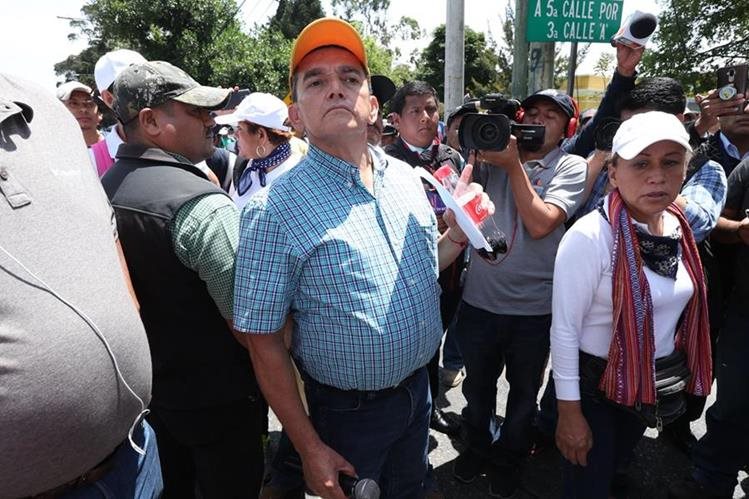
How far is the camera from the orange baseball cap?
145 cm

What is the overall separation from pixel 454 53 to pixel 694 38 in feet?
55.2

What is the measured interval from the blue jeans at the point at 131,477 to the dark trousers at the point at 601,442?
4.72 feet

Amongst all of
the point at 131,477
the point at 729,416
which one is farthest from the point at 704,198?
the point at 131,477

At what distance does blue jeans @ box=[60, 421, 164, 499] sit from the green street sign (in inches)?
162

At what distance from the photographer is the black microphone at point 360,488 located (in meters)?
1.29

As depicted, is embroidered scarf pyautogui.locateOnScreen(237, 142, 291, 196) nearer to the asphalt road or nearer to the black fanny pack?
the asphalt road

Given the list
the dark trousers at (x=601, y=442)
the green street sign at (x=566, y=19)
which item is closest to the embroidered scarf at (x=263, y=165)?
the dark trousers at (x=601, y=442)

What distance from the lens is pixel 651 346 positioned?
1611 mm

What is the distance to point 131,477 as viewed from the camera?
3.66 feet

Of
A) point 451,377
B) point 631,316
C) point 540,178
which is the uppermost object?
point 540,178

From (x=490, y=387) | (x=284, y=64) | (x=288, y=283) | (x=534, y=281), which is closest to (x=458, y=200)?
(x=288, y=283)

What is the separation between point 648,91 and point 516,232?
2.84 feet

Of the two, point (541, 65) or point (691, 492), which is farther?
point (541, 65)

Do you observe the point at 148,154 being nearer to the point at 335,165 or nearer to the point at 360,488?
the point at 335,165
